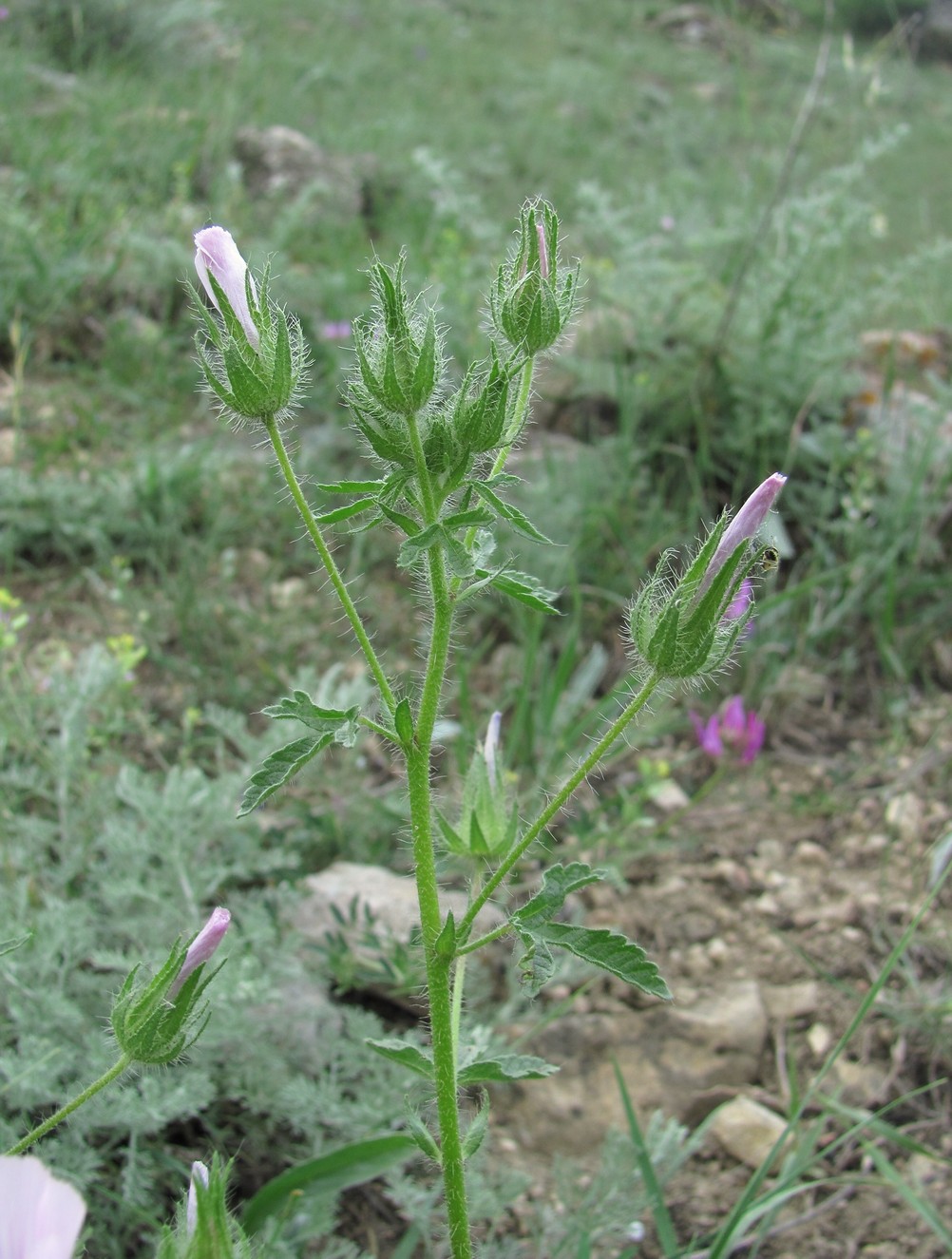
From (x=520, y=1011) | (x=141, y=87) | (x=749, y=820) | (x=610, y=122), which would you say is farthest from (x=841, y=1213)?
(x=610, y=122)

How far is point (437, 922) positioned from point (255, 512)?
2.04m

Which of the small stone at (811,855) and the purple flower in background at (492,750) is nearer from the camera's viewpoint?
the purple flower in background at (492,750)

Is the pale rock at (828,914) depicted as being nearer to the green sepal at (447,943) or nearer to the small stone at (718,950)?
the small stone at (718,950)

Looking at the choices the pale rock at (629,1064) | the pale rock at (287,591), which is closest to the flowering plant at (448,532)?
the pale rock at (629,1064)

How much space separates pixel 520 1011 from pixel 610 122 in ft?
27.5

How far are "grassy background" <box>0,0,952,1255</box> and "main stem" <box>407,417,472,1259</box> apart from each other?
423 mm

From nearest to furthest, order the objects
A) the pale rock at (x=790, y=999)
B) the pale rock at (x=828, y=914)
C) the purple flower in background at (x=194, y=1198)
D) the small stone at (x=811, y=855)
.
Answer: the purple flower in background at (x=194, y=1198) < the pale rock at (x=790, y=999) < the pale rock at (x=828, y=914) < the small stone at (x=811, y=855)

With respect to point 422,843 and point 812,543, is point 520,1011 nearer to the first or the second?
point 422,843

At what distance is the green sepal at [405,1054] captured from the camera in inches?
44.6

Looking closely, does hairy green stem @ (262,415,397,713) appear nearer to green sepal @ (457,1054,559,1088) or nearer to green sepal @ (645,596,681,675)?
green sepal @ (645,596,681,675)

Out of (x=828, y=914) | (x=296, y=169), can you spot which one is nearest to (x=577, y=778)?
(x=828, y=914)

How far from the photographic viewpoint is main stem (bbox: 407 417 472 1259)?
1152 millimetres

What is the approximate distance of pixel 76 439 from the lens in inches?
127

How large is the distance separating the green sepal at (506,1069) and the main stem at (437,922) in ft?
0.07
